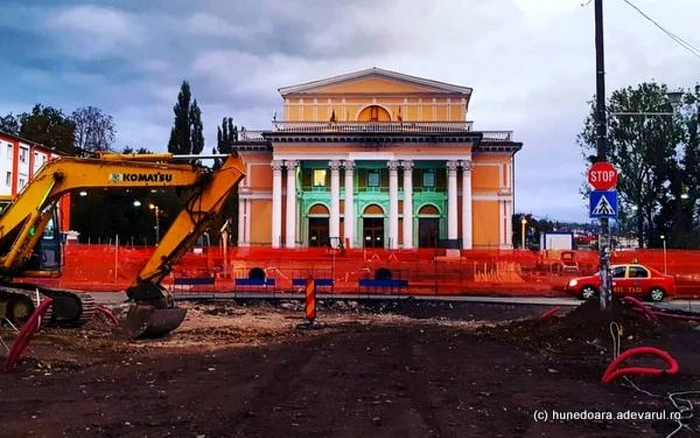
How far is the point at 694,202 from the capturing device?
58625mm

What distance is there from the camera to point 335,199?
64625 millimetres

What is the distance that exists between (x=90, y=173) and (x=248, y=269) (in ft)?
72.7

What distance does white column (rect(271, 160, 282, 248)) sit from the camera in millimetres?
64500

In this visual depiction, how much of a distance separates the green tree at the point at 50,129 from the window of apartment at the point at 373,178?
30.1 meters

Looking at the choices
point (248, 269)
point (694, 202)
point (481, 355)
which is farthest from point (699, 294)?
point (694, 202)

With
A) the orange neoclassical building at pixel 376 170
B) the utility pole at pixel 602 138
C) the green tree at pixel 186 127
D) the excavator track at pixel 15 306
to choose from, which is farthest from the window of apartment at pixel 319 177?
the utility pole at pixel 602 138

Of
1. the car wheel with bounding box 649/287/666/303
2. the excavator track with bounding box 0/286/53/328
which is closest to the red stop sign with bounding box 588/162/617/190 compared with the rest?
the excavator track with bounding box 0/286/53/328

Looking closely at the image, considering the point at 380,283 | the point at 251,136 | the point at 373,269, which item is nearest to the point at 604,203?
the point at 380,283

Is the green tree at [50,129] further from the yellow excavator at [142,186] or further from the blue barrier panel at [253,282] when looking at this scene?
the yellow excavator at [142,186]

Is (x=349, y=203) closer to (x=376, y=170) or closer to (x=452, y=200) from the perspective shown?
(x=376, y=170)

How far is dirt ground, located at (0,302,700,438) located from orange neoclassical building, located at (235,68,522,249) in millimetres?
46784

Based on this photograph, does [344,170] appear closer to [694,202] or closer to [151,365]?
[694,202]

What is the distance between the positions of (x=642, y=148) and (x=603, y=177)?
150 ft

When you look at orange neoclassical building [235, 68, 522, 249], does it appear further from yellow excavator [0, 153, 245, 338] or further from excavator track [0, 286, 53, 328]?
yellow excavator [0, 153, 245, 338]
